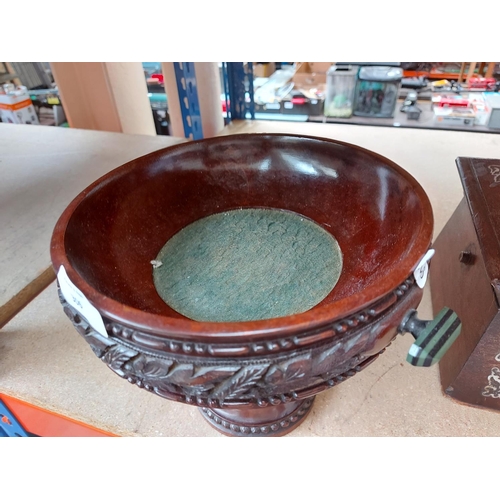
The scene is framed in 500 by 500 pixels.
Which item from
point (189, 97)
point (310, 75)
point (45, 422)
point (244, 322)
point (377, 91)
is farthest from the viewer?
point (310, 75)

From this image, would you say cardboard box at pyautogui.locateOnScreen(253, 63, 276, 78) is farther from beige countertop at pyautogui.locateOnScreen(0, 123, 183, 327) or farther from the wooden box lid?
the wooden box lid

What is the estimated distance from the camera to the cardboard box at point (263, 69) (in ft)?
7.38

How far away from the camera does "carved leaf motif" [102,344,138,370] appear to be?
1.33 ft

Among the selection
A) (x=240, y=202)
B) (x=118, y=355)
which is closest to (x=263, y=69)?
(x=240, y=202)

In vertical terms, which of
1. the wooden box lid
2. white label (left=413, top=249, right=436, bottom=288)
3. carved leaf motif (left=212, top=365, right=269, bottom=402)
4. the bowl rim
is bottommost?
the wooden box lid

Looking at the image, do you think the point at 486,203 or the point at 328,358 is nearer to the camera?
the point at 328,358

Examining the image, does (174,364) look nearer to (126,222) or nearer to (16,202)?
(126,222)

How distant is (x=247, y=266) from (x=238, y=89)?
3.94 feet

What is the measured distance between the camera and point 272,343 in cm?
37

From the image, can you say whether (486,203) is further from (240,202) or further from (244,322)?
(244,322)

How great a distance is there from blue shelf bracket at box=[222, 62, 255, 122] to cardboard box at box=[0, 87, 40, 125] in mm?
1353

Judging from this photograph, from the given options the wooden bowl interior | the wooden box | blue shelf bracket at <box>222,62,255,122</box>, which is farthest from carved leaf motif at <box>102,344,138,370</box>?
blue shelf bracket at <box>222,62,255,122</box>

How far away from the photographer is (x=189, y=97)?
1.37m

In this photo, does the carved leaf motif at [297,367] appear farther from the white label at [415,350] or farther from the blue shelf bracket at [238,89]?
the blue shelf bracket at [238,89]
